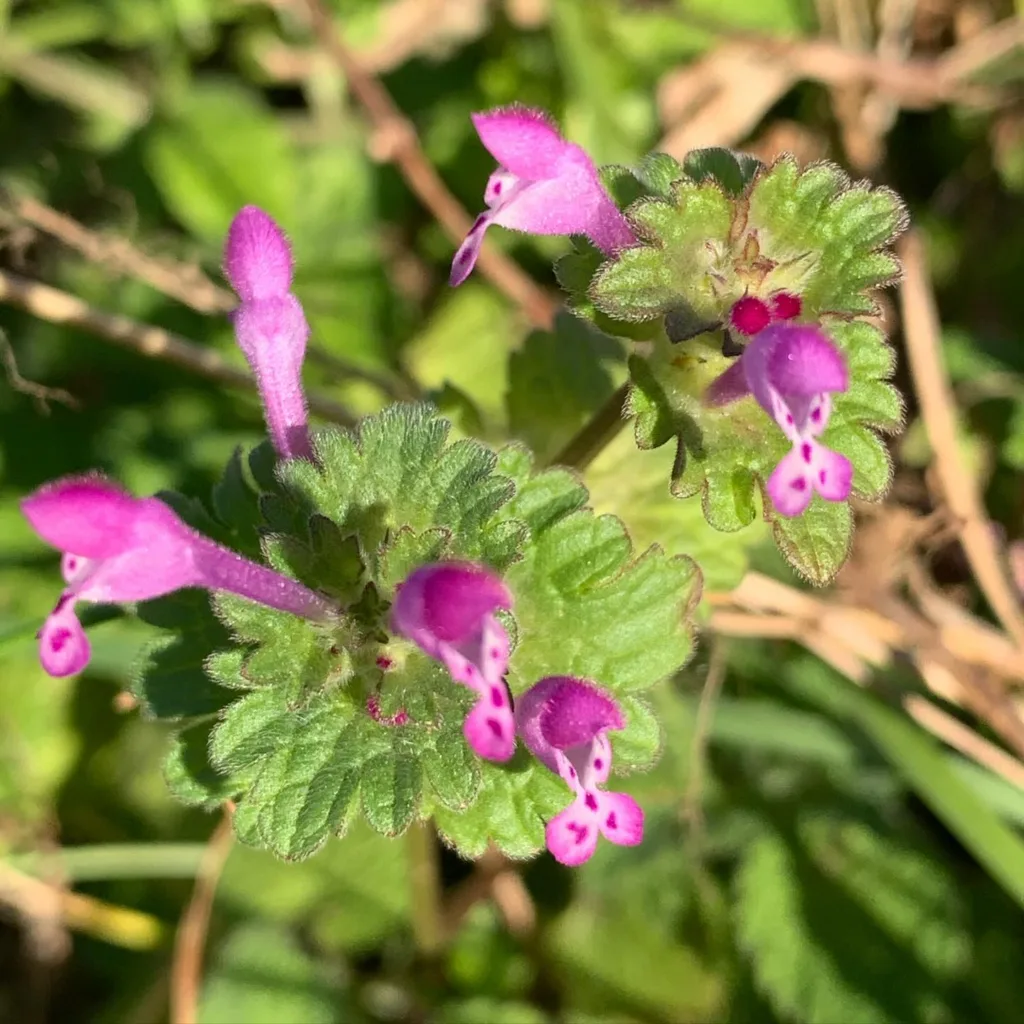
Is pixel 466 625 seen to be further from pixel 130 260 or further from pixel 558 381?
pixel 130 260

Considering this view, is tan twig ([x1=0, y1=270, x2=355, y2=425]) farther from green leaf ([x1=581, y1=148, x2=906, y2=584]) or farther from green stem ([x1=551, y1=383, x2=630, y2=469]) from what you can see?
green leaf ([x1=581, y1=148, x2=906, y2=584])

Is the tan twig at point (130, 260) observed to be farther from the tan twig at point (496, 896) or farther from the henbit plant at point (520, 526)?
the tan twig at point (496, 896)

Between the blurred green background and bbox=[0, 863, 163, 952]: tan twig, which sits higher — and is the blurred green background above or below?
above

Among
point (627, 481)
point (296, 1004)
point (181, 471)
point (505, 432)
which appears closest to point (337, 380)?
point (181, 471)

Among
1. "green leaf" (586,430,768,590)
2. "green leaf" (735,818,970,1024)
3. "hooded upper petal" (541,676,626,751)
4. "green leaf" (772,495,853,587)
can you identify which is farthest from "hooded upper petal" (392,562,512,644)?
"green leaf" (735,818,970,1024)

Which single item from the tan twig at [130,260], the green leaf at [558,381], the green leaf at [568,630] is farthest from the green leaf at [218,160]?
the green leaf at [568,630]
